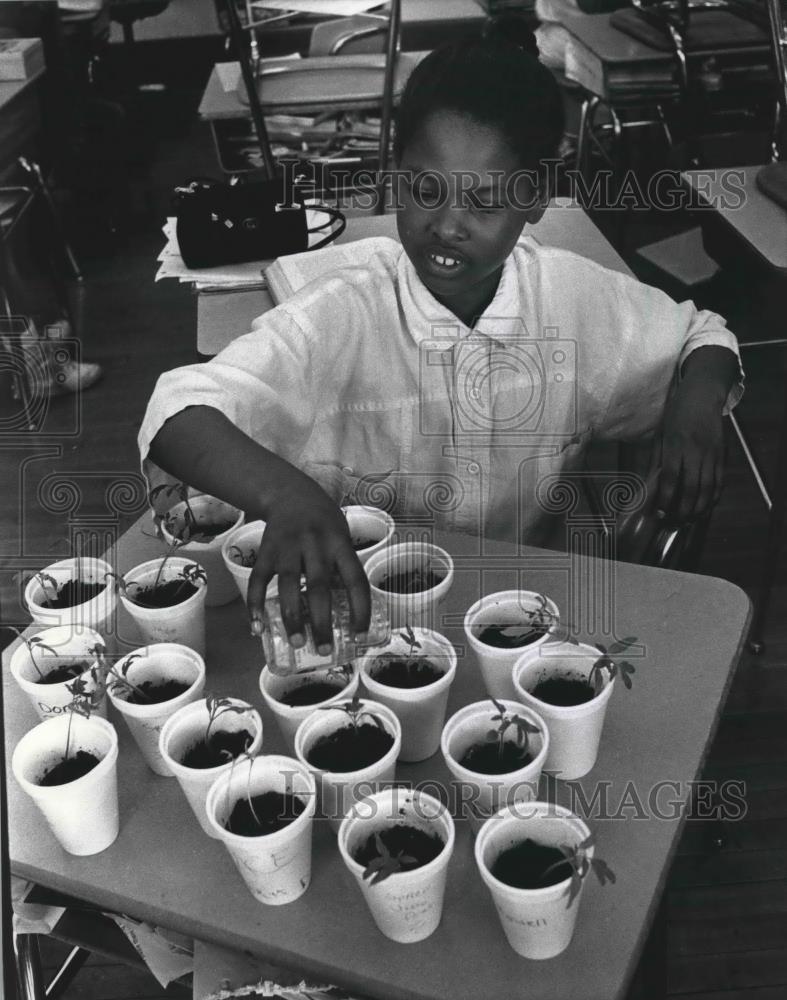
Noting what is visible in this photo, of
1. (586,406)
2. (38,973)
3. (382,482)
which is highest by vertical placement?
(586,406)

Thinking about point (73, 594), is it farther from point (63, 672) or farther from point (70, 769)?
point (70, 769)

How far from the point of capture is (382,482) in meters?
1.60

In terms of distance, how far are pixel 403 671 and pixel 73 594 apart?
0.42 m

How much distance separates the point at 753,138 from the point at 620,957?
3.42 m

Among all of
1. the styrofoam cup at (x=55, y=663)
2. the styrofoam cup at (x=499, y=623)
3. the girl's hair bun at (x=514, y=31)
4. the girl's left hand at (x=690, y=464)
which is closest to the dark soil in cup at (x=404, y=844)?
the styrofoam cup at (x=499, y=623)

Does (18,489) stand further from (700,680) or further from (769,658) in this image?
(700,680)

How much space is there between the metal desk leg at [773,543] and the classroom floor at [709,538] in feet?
0.16

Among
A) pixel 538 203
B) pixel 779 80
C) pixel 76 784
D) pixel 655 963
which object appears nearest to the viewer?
pixel 76 784

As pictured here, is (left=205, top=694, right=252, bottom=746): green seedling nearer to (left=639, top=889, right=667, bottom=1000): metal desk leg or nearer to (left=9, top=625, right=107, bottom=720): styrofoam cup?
(left=9, top=625, right=107, bottom=720): styrofoam cup

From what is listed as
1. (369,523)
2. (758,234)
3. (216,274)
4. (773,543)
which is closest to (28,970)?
(369,523)

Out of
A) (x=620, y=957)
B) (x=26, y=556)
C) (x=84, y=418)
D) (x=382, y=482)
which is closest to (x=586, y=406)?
(x=382, y=482)

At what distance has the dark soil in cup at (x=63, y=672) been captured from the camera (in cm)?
105

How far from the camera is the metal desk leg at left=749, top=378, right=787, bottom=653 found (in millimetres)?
2024

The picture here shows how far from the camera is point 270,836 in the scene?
0.80 meters
